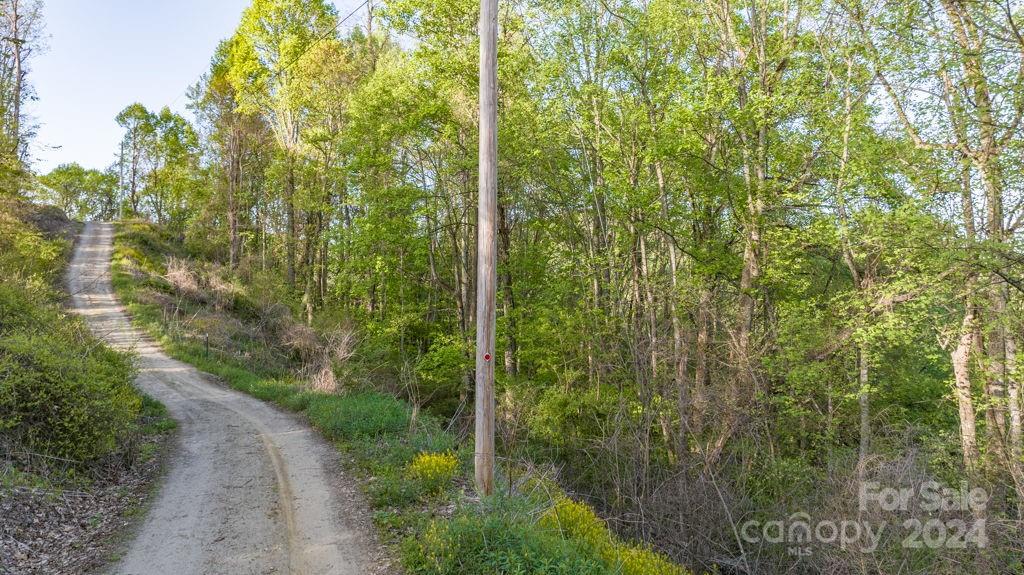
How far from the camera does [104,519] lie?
21.9ft

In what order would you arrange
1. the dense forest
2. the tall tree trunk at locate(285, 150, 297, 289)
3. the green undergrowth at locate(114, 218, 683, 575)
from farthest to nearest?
1. the tall tree trunk at locate(285, 150, 297, 289)
2. the dense forest
3. the green undergrowth at locate(114, 218, 683, 575)

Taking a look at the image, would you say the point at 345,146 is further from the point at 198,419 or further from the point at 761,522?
the point at 761,522

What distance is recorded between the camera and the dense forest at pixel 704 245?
27.0 ft

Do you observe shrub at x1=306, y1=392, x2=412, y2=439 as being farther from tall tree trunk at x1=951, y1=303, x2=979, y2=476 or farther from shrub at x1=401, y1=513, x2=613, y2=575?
tall tree trunk at x1=951, y1=303, x2=979, y2=476

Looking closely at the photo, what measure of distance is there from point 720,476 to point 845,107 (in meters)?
7.97

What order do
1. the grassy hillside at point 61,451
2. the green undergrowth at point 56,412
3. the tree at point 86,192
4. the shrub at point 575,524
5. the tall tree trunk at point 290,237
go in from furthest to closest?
1. the tree at point 86,192
2. the tall tree trunk at point 290,237
3. the green undergrowth at point 56,412
4. the shrub at point 575,524
5. the grassy hillside at point 61,451

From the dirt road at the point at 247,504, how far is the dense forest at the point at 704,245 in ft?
8.10

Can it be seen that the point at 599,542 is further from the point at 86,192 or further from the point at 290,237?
A: the point at 86,192

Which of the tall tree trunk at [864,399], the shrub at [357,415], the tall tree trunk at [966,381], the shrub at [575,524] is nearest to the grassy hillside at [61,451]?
the shrub at [357,415]

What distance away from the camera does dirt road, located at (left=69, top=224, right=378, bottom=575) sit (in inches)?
227

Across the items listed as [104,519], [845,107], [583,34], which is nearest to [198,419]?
[104,519]

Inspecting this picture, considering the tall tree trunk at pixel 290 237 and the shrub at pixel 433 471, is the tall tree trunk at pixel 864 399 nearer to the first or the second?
the shrub at pixel 433 471

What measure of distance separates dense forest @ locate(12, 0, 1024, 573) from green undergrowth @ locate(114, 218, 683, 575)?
967mm

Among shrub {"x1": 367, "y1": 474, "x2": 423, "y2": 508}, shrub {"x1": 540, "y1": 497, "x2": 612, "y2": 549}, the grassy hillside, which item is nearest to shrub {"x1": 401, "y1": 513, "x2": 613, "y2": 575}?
shrub {"x1": 540, "y1": 497, "x2": 612, "y2": 549}
